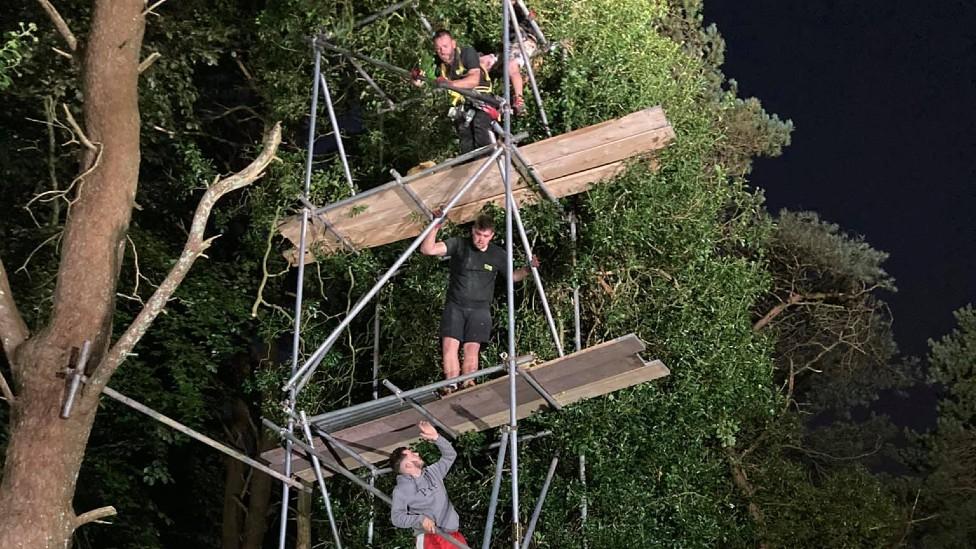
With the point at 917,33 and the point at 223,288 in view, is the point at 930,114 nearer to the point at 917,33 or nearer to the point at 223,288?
the point at 917,33

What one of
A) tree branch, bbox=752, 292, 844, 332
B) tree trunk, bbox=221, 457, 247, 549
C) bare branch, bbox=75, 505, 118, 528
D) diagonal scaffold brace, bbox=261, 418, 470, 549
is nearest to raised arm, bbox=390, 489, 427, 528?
diagonal scaffold brace, bbox=261, 418, 470, 549

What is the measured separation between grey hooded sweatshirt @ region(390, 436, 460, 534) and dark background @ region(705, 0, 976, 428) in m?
9.64

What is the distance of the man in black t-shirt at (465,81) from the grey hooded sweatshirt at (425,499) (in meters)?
1.87

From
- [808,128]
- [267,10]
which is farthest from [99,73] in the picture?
[808,128]

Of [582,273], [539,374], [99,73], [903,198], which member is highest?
[903,198]

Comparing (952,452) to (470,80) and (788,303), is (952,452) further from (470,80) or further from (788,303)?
(470,80)

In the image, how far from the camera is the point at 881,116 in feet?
55.0

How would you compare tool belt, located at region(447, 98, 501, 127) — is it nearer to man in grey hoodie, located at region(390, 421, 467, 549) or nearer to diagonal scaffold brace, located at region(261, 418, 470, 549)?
man in grey hoodie, located at region(390, 421, 467, 549)

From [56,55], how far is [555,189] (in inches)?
178

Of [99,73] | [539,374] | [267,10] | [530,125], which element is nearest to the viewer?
[539,374]

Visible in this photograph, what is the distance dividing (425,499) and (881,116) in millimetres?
12277

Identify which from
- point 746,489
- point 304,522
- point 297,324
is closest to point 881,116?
point 746,489

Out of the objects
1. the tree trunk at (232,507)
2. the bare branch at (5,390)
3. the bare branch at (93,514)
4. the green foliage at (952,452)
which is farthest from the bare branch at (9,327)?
the green foliage at (952,452)

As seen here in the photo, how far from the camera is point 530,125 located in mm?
7949
